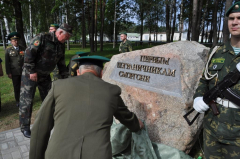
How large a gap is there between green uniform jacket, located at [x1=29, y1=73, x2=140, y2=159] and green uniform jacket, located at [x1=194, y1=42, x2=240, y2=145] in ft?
3.01

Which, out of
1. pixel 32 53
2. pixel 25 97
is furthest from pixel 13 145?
pixel 32 53

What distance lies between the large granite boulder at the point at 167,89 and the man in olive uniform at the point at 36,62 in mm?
1416

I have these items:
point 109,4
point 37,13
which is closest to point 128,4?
point 109,4

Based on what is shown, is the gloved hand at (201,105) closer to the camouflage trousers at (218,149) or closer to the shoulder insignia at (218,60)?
the camouflage trousers at (218,149)

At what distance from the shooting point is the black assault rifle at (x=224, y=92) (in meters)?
1.43

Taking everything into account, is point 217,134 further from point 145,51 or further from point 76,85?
point 145,51

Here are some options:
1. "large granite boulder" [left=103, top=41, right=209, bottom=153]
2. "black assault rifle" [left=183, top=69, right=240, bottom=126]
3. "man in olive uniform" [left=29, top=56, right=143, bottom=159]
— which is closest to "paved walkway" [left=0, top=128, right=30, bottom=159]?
"man in olive uniform" [left=29, top=56, right=143, bottom=159]

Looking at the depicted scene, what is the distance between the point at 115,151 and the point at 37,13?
24.4 meters

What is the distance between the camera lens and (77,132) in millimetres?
1269

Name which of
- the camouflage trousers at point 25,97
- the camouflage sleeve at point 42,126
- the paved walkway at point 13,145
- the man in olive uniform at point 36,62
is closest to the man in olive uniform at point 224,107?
the camouflage sleeve at point 42,126

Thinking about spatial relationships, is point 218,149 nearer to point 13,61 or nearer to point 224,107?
point 224,107

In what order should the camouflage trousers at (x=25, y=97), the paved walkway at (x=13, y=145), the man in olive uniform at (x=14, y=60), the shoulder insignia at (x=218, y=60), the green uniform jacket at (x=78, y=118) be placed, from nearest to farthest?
1. the green uniform jacket at (x=78, y=118)
2. the shoulder insignia at (x=218, y=60)
3. the paved walkway at (x=13, y=145)
4. the camouflage trousers at (x=25, y=97)
5. the man in olive uniform at (x=14, y=60)

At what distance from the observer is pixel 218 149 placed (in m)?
1.58

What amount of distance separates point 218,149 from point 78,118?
125cm
